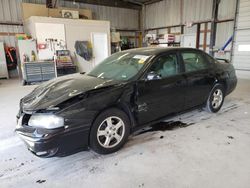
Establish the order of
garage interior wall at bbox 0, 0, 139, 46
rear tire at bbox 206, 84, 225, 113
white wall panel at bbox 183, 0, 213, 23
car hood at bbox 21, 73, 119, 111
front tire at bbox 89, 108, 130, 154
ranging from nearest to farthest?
car hood at bbox 21, 73, 119, 111 < front tire at bbox 89, 108, 130, 154 < rear tire at bbox 206, 84, 225, 113 < garage interior wall at bbox 0, 0, 139, 46 < white wall panel at bbox 183, 0, 213, 23

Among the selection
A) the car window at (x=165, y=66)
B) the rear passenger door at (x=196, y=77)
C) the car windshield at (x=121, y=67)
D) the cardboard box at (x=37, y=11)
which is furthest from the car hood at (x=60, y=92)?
the cardboard box at (x=37, y=11)

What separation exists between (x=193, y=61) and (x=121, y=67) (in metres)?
1.22

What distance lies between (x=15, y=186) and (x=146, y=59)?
198cm

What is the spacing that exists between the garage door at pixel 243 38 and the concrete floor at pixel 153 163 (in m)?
5.72

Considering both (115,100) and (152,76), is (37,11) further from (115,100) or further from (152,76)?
(115,100)

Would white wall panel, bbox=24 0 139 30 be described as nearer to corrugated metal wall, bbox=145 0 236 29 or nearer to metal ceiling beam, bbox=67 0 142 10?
metal ceiling beam, bbox=67 0 142 10

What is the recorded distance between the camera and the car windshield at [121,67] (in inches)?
95.8

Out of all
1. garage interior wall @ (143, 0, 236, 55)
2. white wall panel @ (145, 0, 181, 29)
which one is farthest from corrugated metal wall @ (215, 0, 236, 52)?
white wall panel @ (145, 0, 181, 29)

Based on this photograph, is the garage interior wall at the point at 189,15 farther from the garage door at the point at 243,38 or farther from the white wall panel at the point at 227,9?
the garage door at the point at 243,38

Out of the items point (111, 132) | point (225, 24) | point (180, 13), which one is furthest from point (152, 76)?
point (180, 13)

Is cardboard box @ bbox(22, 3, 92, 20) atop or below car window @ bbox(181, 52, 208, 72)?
atop

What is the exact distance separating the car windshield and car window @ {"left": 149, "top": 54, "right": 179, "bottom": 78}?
0.55 ft

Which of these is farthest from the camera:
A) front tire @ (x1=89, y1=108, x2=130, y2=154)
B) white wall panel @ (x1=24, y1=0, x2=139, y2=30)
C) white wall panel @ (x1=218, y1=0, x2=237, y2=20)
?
white wall panel @ (x1=24, y1=0, x2=139, y2=30)

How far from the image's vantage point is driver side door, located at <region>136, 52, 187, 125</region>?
2352 mm
